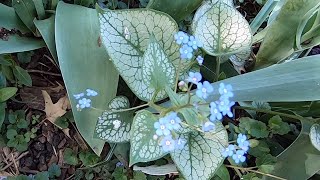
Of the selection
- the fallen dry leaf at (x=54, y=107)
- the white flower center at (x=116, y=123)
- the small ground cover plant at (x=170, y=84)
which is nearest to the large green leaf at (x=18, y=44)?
the small ground cover plant at (x=170, y=84)

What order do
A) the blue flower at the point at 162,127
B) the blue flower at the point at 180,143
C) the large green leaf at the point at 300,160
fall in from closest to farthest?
the blue flower at the point at 162,127, the blue flower at the point at 180,143, the large green leaf at the point at 300,160

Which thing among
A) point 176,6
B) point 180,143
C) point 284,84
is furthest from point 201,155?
point 176,6

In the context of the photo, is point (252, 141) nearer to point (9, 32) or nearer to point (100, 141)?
point (100, 141)

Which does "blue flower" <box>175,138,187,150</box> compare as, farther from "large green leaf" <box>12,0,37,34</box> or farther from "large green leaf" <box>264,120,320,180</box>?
"large green leaf" <box>12,0,37,34</box>

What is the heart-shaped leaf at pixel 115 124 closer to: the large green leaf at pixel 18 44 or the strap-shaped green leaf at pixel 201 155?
the strap-shaped green leaf at pixel 201 155

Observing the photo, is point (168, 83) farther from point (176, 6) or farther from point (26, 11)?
point (26, 11)

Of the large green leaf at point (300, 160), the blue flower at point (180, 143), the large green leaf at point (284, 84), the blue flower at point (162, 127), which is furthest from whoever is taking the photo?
the large green leaf at point (300, 160)
